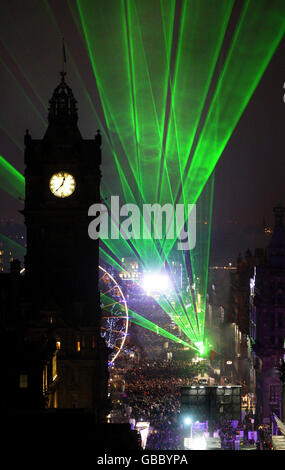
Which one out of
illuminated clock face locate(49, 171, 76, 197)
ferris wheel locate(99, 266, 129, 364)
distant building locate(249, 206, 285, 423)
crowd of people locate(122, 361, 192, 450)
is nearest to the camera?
illuminated clock face locate(49, 171, 76, 197)

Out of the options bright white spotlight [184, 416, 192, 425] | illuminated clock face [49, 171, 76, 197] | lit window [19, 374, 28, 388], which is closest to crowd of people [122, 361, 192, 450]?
bright white spotlight [184, 416, 192, 425]

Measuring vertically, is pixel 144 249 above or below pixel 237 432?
above

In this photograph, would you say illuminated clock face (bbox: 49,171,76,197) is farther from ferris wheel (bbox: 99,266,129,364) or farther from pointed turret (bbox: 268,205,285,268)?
pointed turret (bbox: 268,205,285,268)

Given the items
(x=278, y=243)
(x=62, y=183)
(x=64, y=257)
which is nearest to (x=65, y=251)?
(x=64, y=257)

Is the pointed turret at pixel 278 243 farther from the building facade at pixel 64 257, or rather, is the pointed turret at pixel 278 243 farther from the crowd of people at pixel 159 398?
the building facade at pixel 64 257

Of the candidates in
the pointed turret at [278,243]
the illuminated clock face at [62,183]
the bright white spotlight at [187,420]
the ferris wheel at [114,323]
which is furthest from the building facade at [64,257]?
the pointed turret at [278,243]

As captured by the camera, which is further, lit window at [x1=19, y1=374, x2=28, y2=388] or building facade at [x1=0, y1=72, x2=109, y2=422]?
building facade at [x1=0, y1=72, x2=109, y2=422]
